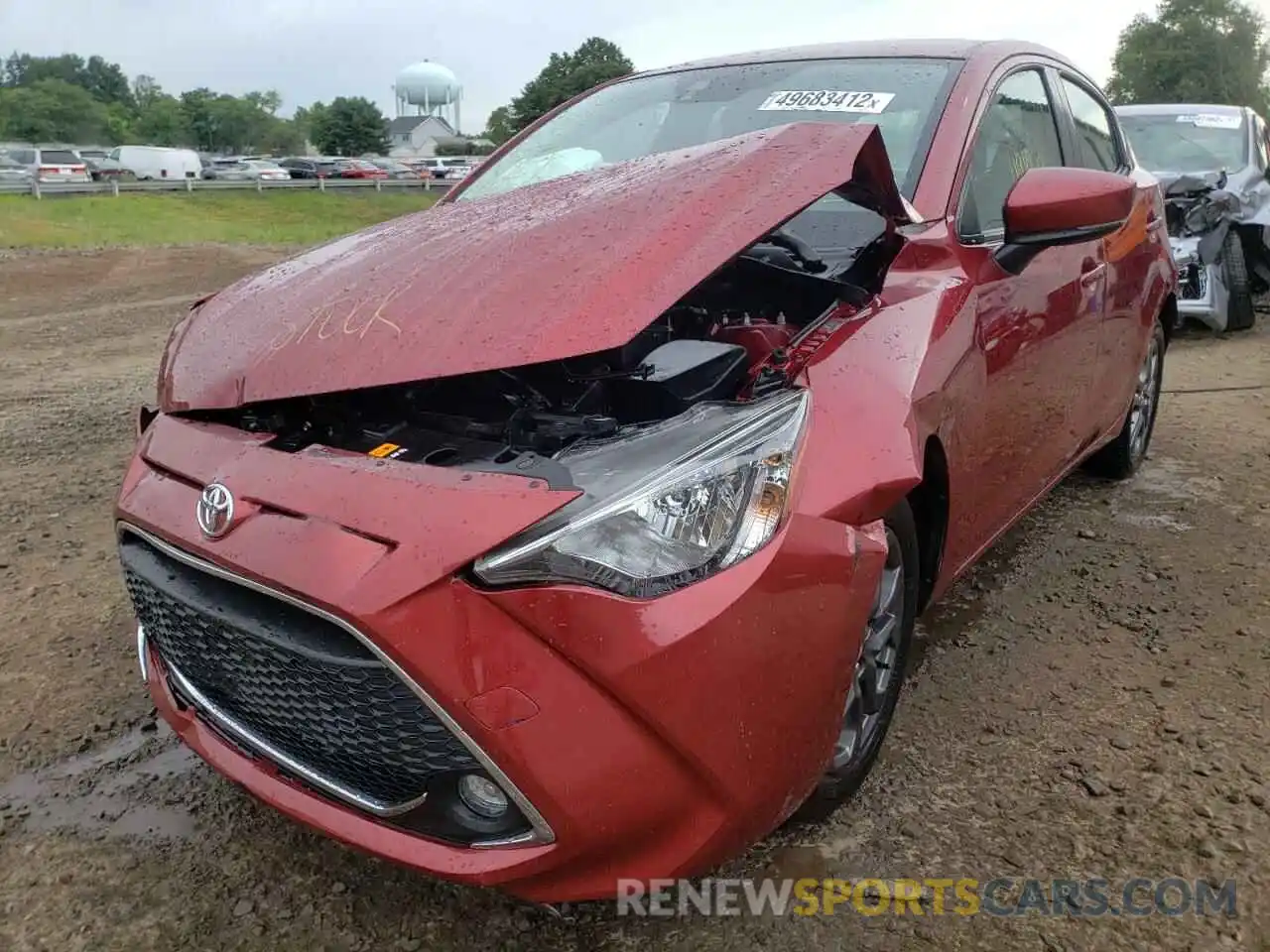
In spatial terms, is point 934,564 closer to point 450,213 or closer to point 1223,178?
point 450,213

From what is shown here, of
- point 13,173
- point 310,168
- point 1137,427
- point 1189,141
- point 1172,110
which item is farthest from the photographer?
point 310,168

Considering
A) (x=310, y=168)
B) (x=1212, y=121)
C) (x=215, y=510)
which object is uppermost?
(x=310, y=168)

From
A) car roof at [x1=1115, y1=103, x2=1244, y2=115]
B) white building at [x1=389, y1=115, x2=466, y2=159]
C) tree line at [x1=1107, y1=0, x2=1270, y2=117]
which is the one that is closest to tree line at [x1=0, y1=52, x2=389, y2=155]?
white building at [x1=389, y1=115, x2=466, y2=159]

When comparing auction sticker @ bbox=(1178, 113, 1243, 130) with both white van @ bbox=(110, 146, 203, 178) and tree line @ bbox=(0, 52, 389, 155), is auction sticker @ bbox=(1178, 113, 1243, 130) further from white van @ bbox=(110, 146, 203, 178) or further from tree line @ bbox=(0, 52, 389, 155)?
tree line @ bbox=(0, 52, 389, 155)

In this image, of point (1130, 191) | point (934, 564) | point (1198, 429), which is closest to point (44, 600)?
point (934, 564)

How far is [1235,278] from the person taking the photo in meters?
7.64

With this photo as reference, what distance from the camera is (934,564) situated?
240 centimetres

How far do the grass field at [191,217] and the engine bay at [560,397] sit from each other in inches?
400

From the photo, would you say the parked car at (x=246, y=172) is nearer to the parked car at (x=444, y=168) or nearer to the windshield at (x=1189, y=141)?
the parked car at (x=444, y=168)

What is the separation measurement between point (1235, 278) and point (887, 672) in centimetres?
684

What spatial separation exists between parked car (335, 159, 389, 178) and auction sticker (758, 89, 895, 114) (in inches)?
1407

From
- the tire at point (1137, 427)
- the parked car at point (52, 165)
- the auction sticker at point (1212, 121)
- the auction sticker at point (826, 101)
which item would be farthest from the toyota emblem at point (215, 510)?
the parked car at point (52, 165)

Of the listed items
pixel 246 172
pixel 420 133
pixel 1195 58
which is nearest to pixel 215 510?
pixel 246 172

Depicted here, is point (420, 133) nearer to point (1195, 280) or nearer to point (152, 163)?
point (152, 163)
